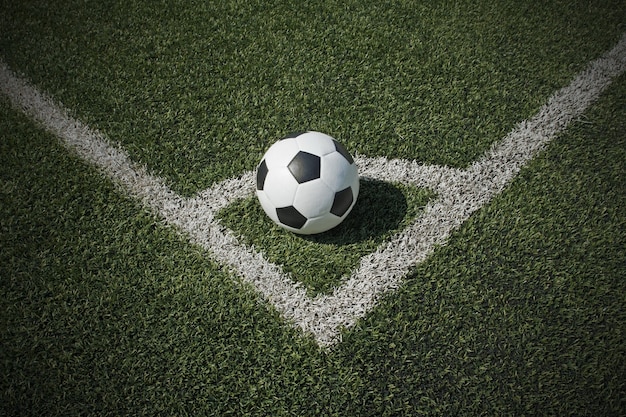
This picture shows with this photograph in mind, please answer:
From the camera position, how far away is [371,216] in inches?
124

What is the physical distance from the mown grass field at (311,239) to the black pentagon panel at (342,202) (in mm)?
255

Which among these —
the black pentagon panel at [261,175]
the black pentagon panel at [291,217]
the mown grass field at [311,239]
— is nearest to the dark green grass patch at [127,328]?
the mown grass field at [311,239]

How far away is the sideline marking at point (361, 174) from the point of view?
283 cm

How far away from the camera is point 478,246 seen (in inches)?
120

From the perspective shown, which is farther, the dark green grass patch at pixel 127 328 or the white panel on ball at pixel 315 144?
the white panel on ball at pixel 315 144

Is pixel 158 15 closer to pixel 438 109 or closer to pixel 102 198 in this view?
pixel 102 198

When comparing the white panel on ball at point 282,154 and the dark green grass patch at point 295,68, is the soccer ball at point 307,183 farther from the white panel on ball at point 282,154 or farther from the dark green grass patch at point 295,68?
the dark green grass patch at point 295,68

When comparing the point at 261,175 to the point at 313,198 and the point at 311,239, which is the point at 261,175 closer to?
the point at 313,198

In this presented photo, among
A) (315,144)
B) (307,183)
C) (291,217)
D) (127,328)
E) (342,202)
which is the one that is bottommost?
(127,328)

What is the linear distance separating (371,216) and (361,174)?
1.14ft

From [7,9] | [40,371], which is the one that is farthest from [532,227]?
[7,9]

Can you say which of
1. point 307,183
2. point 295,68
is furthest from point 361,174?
point 295,68

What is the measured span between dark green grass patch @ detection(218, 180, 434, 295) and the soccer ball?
15cm

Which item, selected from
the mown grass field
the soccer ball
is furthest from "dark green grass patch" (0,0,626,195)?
the soccer ball
